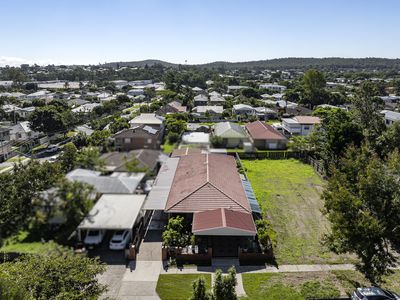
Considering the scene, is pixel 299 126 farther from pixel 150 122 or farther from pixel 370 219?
pixel 150 122

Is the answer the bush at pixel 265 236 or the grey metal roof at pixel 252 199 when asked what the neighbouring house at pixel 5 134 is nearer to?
the grey metal roof at pixel 252 199

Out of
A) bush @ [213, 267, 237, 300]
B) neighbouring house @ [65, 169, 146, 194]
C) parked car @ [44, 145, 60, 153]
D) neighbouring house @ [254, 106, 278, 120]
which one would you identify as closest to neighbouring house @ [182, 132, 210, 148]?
neighbouring house @ [65, 169, 146, 194]

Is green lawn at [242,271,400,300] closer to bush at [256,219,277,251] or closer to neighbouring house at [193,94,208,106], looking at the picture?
bush at [256,219,277,251]

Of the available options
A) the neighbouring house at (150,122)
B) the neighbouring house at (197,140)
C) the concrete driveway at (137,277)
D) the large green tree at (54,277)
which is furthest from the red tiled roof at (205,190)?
the neighbouring house at (197,140)

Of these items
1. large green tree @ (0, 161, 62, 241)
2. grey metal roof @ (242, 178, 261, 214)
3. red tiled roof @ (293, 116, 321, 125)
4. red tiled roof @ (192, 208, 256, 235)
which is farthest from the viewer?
red tiled roof @ (293, 116, 321, 125)

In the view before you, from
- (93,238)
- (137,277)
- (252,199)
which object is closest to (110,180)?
(93,238)
